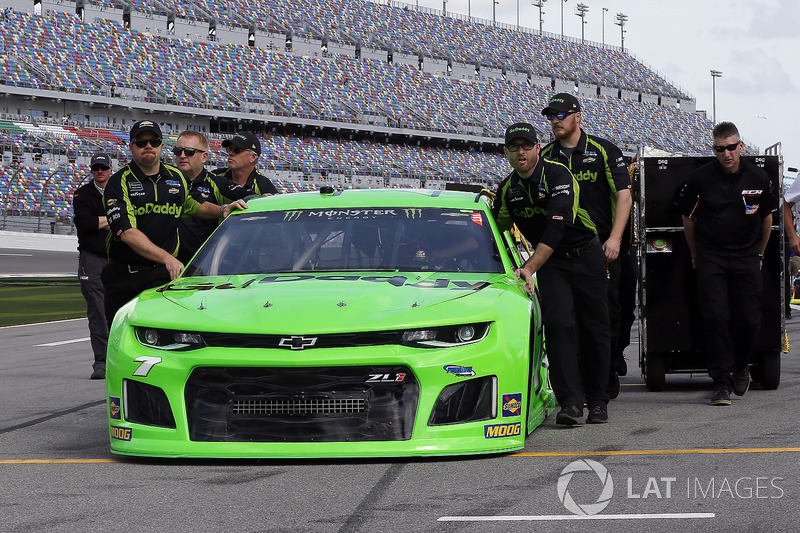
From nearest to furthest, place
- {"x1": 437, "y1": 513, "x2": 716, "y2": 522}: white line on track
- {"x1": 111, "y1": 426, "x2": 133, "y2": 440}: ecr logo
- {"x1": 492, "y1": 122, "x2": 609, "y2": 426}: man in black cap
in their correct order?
{"x1": 437, "y1": 513, "x2": 716, "y2": 522}: white line on track → {"x1": 111, "y1": 426, "x2": 133, "y2": 440}: ecr logo → {"x1": 492, "y1": 122, "x2": 609, "y2": 426}: man in black cap

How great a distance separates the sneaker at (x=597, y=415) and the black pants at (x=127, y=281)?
2641mm

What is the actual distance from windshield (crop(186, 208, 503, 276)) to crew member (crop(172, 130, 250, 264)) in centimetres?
152

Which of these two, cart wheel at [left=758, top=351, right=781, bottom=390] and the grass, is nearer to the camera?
cart wheel at [left=758, top=351, right=781, bottom=390]

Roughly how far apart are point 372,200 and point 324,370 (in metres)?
1.80

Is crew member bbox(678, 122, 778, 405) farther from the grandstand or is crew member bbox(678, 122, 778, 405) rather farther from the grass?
the grandstand

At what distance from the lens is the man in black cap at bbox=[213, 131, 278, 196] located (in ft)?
25.9

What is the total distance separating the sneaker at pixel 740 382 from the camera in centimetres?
756

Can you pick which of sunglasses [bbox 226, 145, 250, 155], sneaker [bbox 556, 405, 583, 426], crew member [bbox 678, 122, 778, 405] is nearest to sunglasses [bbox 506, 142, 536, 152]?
sneaker [bbox 556, 405, 583, 426]

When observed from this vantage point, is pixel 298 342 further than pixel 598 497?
Yes

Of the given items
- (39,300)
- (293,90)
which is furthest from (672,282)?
(293,90)

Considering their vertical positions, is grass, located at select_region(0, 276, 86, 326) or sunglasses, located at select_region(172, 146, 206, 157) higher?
sunglasses, located at select_region(172, 146, 206, 157)

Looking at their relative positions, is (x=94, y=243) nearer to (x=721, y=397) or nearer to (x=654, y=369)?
(x=654, y=369)

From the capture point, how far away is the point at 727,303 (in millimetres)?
7430

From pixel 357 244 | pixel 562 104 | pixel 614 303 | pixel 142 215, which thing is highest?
pixel 562 104
